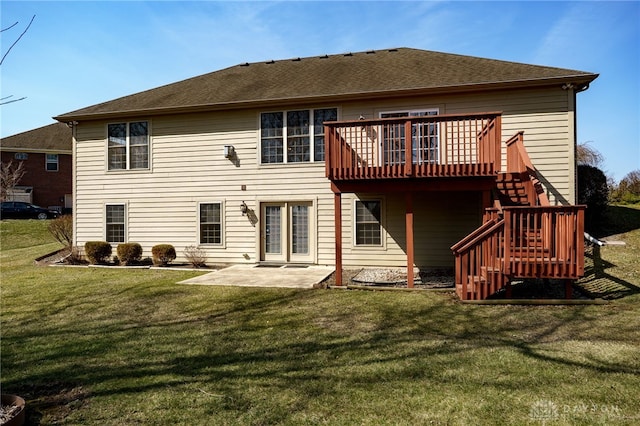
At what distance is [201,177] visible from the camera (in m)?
12.1

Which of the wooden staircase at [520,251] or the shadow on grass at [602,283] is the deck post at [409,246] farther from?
the shadow on grass at [602,283]

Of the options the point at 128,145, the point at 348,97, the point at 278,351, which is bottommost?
the point at 278,351

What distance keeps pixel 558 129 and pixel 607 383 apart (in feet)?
25.2

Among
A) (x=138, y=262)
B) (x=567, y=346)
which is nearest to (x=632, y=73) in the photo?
(x=567, y=346)

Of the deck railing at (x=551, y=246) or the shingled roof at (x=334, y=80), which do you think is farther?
the shingled roof at (x=334, y=80)

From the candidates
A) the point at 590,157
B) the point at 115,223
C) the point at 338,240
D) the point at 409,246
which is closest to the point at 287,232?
the point at 338,240

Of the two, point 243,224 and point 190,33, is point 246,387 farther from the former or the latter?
point 190,33

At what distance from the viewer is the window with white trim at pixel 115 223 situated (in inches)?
504

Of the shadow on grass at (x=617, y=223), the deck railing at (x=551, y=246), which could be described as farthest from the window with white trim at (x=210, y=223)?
the shadow on grass at (x=617, y=223)

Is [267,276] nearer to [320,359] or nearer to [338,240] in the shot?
[338,240]

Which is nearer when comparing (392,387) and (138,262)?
(392,387)

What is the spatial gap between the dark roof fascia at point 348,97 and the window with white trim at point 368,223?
115 inches

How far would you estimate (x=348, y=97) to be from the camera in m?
10.5

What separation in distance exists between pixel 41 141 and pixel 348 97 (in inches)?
1076
